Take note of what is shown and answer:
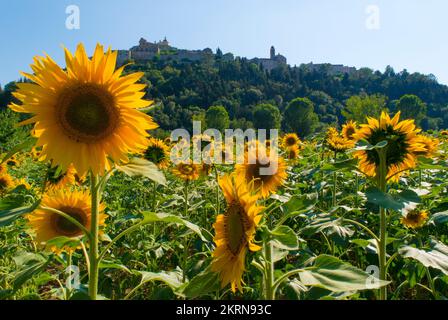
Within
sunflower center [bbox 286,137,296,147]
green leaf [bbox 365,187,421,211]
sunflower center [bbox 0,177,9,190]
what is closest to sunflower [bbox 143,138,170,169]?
sunflower center [bbox 0,177,9,190]

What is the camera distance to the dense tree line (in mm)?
62656

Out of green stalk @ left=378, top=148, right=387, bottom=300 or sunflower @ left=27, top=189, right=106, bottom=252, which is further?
sunflower @ left=27, top=189, right=106, bottom=252

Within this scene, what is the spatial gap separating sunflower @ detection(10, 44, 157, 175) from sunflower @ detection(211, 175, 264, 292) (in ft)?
1.33

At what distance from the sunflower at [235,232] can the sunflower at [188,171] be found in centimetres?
270

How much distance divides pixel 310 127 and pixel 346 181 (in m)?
59.0

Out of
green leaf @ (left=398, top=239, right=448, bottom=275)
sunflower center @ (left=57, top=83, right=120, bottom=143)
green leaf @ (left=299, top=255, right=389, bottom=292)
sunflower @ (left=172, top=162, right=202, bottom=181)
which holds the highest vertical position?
sunflower center @ (left=57, top=83, right=120, bottom=143)

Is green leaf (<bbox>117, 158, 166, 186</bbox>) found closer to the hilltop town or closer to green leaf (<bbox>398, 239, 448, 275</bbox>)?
green leaf (<bbox>398, 239, 448, 275</bbox>)

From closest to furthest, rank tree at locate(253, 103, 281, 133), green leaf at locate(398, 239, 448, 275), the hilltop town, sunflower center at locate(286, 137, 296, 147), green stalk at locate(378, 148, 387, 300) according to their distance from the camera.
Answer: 1. green leaf at locate(398, 239, 448, 275)
2. green stalk at locate(378, 148, 387, 300)
3. sunflower center at locate(286, 137, 296, 147)
4. tree at locate(253, 103, 281, 133)
5. the hilltop town

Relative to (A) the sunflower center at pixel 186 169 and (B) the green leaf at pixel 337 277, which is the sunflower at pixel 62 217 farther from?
(A) the sunflower center at pixel 186 169

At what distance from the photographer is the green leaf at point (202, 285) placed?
119 cm

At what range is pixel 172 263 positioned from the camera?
3611 mm

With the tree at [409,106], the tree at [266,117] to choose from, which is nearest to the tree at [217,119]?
the tree at [266,117]
